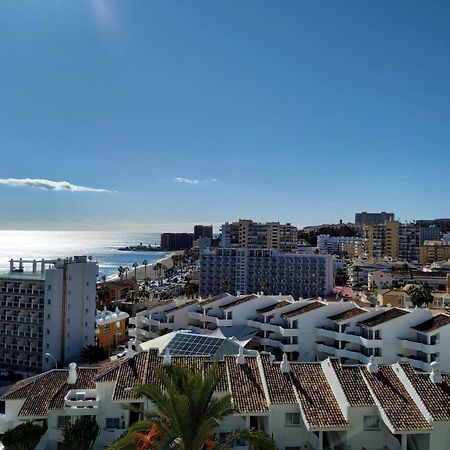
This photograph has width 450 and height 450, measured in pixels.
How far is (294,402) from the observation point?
77.7ft

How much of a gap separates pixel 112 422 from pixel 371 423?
13280 millimetres

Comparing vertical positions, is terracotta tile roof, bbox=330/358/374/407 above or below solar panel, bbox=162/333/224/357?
above

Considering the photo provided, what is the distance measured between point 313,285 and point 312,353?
70616 mm

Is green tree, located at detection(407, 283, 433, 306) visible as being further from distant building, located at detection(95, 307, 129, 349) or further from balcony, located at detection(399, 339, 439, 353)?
distant building, located at detection(95, 307, 129, 349)

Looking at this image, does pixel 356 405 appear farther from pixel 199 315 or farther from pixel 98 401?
pixel 199 315

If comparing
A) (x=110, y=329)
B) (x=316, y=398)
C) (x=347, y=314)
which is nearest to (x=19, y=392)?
(x=316, y=398)

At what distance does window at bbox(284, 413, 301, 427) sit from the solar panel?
14616 millimetres

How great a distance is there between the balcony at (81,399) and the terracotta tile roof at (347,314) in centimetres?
2802

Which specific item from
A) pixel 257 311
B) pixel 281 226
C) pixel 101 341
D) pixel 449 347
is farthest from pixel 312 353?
pixel 281 226

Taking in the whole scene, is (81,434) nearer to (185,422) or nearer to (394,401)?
(185,422)

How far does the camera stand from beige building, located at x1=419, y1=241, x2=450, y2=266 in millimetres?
164625

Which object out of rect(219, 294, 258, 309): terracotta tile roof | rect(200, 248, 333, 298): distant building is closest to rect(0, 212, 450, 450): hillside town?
rect(219, 294, 258, 309): terracotta tile roof

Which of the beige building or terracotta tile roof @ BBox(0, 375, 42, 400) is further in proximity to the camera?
Answer: the beige building

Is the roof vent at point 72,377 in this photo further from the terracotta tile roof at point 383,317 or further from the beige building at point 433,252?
the beige building at point 433,252
